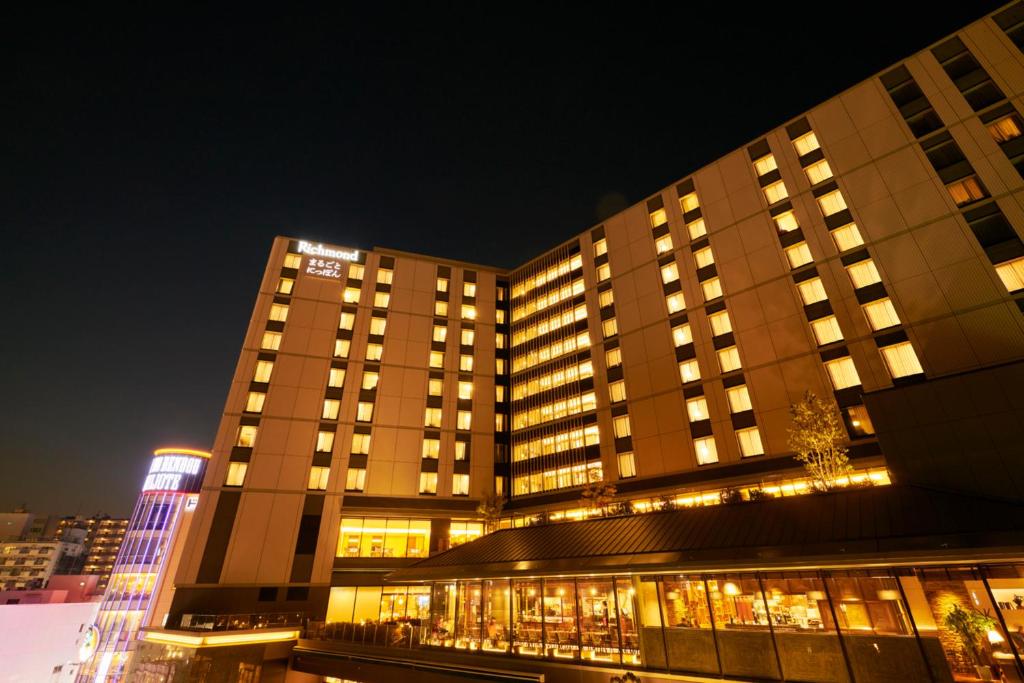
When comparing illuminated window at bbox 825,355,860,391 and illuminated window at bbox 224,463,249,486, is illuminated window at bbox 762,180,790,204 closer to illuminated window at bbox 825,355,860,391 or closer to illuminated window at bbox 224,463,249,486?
illuminated window at bbox 825,355,860,391

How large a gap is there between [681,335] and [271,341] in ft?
141

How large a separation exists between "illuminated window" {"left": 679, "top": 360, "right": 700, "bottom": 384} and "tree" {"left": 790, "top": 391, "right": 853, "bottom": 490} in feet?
30.0

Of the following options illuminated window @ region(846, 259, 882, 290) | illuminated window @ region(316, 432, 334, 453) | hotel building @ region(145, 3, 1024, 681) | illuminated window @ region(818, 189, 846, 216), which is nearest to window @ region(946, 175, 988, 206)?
hotel building @ region(145, 3, 1024, 681)

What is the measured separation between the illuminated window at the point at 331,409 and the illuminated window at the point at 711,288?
3902cm

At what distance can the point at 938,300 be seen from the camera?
30969 millimetres

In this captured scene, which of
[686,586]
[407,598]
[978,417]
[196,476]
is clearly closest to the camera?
[686,586]

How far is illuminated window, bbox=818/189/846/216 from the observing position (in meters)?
37.9

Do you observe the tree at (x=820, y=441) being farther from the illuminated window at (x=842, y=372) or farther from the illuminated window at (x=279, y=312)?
the illuminated window at (x=279, y=312)

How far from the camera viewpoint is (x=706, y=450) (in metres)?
38.2

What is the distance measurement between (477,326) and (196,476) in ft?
173

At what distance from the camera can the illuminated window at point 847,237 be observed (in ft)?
119

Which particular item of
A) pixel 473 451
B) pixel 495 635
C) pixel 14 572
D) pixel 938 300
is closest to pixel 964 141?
pixel 938 300

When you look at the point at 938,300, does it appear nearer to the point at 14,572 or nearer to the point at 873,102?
the point at 873,102

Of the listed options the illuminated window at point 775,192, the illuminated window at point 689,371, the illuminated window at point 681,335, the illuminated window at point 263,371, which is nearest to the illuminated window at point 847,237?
the illuminated window at point 775,192
